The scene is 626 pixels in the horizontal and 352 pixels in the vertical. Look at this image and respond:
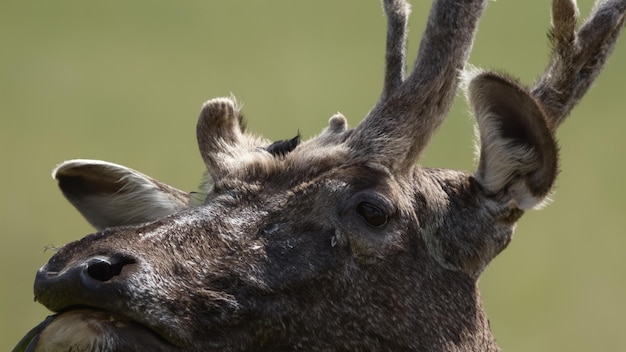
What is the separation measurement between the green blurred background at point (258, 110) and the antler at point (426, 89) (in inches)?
341

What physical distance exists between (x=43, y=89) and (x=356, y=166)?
51.1 ft

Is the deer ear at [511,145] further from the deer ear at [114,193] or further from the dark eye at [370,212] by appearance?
the deer ear at [114,193]

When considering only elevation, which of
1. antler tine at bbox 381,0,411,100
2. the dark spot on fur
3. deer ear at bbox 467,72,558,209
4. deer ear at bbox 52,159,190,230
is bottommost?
deer ear at bbox 52,159,190,230

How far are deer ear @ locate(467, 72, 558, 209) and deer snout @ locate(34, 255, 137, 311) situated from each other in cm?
247

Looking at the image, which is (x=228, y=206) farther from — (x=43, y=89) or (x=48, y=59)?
(x=48, y=59)

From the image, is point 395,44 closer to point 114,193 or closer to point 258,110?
point 114,193

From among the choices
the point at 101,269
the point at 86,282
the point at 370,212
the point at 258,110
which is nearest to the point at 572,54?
the point at 370,212

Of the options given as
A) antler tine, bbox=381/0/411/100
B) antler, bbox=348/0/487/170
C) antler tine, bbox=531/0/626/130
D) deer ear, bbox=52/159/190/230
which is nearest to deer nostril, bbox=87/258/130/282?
antler, bbox=348/0/487/170

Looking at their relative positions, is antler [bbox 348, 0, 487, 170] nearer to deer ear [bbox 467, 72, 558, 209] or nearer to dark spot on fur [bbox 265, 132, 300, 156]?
deer ear [bbox 467, 72, 558, 209]

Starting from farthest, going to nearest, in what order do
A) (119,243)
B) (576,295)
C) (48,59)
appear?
(48,59), (576,295), (119,243)

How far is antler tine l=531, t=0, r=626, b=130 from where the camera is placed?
30.5ft

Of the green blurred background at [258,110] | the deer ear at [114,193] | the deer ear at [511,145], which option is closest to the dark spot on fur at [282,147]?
the deer ear at [114,193]

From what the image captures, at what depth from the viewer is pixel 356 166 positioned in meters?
8.58

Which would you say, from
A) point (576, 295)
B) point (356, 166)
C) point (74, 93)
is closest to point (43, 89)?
point (74, 93)
